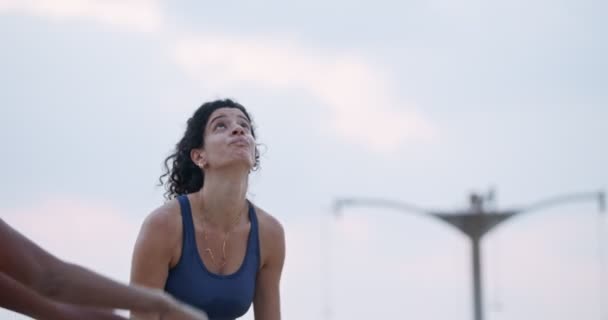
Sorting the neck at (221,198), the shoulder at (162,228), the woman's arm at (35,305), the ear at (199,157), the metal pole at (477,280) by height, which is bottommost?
the woman's arm at (35,305)

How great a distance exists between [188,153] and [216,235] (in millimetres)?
571

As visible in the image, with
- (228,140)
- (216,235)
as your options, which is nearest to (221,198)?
(216,235)

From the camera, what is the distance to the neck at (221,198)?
688cm

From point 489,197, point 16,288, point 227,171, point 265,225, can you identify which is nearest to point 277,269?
point 265,225

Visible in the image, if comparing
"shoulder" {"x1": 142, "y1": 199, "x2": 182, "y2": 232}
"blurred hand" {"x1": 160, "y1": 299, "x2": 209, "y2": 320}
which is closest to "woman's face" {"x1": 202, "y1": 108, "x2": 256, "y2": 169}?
"shoulder" {"x1": 142, "y1": 199, "x2": 182, "y2": 232}

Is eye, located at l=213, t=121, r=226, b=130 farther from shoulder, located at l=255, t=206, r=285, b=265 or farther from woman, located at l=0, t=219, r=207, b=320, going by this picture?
woman, located at l=0, t=219, r=207, b=320

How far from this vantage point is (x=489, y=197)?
30.8 m

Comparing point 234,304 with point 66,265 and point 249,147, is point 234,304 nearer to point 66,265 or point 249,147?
point 249,147

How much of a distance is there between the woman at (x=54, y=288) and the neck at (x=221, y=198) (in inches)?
167

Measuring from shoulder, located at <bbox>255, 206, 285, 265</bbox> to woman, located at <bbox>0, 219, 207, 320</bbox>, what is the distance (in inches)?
177

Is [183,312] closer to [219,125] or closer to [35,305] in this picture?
[35,305]

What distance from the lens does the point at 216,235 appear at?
22.8 ft

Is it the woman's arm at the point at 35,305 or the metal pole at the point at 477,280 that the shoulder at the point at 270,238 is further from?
the metal pole at the point at 477,280

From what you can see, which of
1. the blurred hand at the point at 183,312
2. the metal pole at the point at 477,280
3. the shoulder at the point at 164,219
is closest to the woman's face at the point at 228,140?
the shoulder at the point at 164,219
